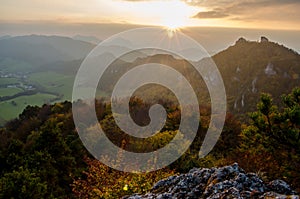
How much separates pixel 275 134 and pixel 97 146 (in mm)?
19938

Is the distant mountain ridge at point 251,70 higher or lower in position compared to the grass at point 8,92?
higher

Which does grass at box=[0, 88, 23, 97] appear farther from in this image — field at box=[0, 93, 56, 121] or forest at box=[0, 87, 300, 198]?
forest at box=[0, 87, 300, 198]

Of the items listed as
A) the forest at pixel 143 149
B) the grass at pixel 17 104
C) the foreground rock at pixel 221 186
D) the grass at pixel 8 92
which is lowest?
the grass at pixel 17 104

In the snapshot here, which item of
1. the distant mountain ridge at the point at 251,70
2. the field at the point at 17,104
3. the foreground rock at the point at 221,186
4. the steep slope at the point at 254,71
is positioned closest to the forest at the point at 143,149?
the foreground rock at the point at 221,186

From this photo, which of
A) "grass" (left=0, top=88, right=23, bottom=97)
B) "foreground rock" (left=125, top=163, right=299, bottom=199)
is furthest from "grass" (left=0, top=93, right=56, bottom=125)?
"foreground rock" (left=125, top=163, right=299, bottom=199)

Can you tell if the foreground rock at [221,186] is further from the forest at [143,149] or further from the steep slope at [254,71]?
the steep slope at [254,71]

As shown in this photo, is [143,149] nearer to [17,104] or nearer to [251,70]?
[17,104]

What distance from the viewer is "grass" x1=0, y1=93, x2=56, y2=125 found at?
115 metres

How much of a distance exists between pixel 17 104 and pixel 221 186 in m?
138

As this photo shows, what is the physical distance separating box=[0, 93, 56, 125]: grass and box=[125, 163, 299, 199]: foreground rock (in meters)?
113

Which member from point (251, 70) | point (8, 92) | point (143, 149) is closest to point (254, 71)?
point (251, 70)

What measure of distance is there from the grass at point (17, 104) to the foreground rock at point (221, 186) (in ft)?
372

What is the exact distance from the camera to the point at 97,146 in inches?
1313

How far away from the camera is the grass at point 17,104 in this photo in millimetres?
114762
